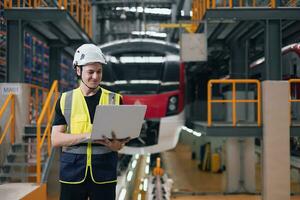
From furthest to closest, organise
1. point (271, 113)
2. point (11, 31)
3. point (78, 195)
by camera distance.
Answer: point (11, 31) → point (271, 113) → point (78, 195)

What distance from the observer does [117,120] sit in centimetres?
228

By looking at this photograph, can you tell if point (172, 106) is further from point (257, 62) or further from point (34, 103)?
A: point (257, 62)

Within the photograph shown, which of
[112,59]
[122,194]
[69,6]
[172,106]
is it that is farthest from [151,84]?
[69,6]

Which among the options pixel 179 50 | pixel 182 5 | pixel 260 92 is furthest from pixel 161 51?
pixel 182 5

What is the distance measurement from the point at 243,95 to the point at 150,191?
11.1ft

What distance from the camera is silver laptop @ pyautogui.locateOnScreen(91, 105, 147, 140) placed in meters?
2.21

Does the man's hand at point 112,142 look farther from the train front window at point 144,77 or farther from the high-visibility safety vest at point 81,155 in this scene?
the train front window at point 144,77

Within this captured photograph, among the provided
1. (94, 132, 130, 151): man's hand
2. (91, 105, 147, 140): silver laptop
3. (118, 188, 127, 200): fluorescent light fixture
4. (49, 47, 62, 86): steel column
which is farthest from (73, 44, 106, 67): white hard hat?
(49, 47, 62, 86): steel column

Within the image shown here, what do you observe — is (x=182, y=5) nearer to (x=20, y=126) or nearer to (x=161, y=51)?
(x=161, y=51)

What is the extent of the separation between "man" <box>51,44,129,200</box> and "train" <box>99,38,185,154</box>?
5.82m

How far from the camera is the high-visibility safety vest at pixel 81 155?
7.70 ft

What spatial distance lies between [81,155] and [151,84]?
624cm

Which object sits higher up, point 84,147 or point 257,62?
point 257,62

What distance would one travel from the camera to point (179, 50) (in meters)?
9.32
